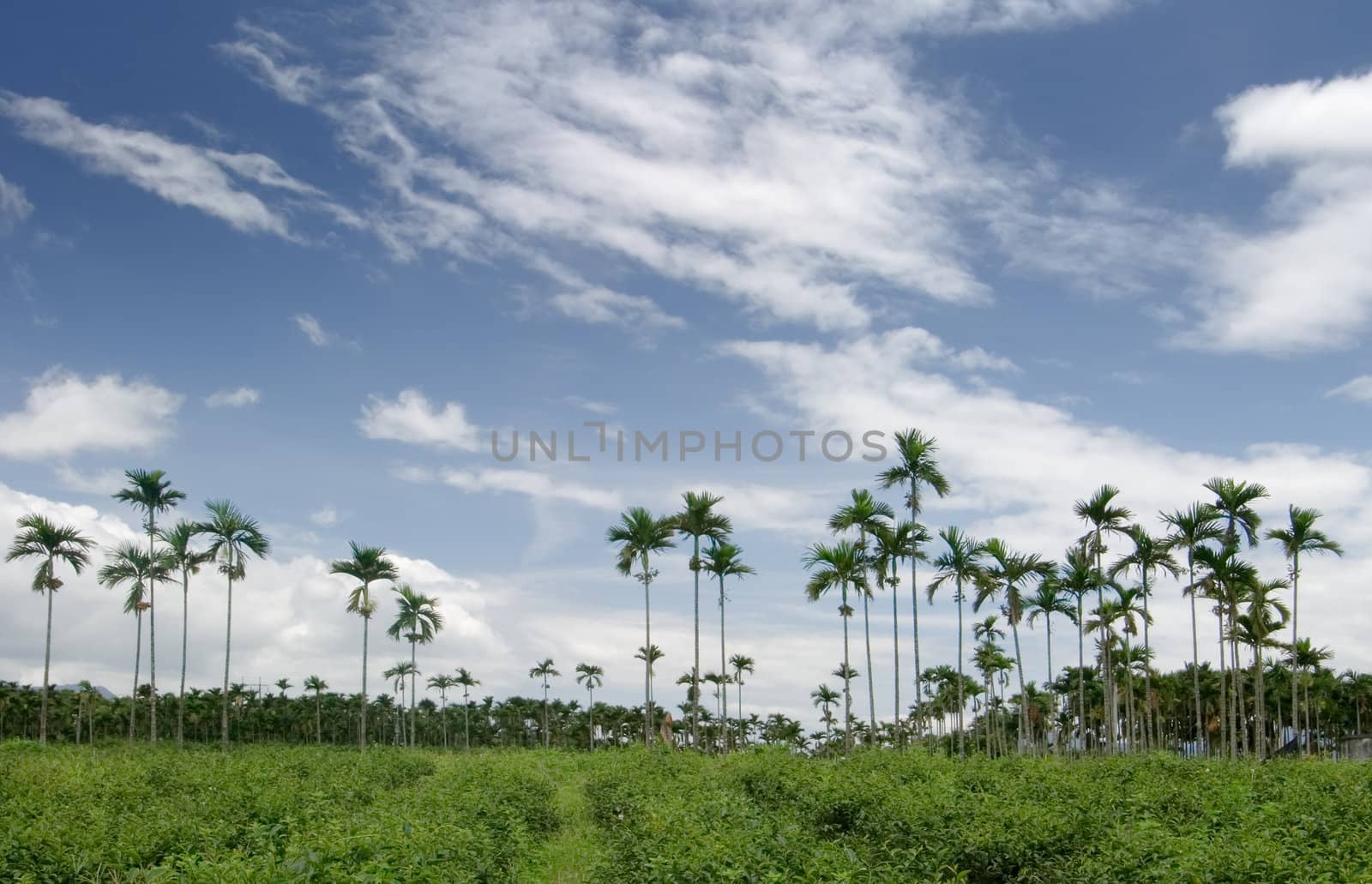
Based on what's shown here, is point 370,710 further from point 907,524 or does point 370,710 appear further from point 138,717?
point 907,524

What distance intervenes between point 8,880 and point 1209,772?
23.2 meters

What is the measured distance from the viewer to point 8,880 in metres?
11.7

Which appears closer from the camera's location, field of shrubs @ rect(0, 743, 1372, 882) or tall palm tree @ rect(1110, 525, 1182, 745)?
field of shrubs @ rect(0, 743, 1372, 882)

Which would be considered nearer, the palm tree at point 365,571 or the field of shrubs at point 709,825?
the field of shrubs at point 709,825

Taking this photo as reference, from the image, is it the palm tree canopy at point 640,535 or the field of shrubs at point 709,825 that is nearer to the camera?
the field of shrubs at point 709,825

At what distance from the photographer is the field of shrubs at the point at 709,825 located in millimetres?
10523

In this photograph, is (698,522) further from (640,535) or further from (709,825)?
(709,825)

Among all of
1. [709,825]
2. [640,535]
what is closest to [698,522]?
[640,535]

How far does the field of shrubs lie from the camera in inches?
414

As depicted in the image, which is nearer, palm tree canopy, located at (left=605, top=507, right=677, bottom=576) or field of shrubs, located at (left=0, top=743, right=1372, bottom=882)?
field of shrubs, located at (left=0, top=743, right=1372, bottom=882)

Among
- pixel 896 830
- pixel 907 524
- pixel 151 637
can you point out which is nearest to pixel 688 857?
pixel 896 830

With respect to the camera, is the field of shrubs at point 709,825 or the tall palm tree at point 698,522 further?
→ the tall palm tree at point 698,522

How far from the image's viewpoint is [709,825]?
529 inches

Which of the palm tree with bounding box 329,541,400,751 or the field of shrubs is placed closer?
the field of shrubs
